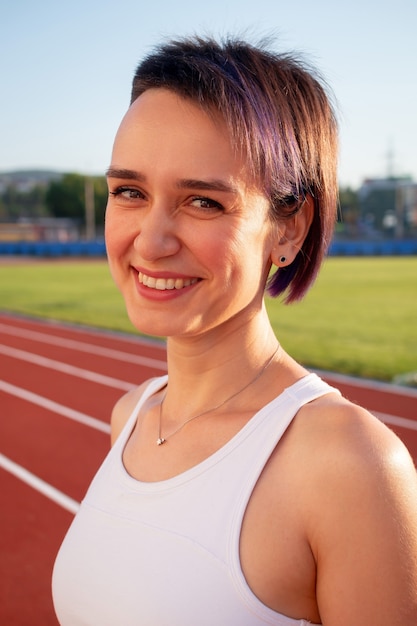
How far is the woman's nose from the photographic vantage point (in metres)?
1.38

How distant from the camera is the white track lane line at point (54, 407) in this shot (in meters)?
7.11

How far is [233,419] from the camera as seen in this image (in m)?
1.52

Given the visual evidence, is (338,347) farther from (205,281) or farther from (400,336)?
(205,281)

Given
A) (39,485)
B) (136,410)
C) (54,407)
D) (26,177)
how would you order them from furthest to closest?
1. (26,177)
2. (54,407)
3. (39,485)
4. (136,410)

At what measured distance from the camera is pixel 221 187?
134cm

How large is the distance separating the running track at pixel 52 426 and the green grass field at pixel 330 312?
138 cm

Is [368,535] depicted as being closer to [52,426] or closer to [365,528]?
[365,528]

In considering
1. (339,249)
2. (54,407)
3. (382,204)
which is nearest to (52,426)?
(54,407)

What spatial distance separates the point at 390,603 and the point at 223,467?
1.36 feet

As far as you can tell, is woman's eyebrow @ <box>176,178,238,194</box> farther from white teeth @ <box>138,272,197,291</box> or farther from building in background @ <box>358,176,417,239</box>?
building in background @ <box>358,176,417,239</box>

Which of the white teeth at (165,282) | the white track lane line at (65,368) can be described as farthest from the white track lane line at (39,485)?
the white teeth at (165,282)

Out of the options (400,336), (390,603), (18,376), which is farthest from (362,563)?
(400,336)

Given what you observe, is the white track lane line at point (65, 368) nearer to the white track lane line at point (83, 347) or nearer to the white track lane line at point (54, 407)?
the white track lane line at point (83, 347)

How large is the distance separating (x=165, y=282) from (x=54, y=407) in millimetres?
6778
